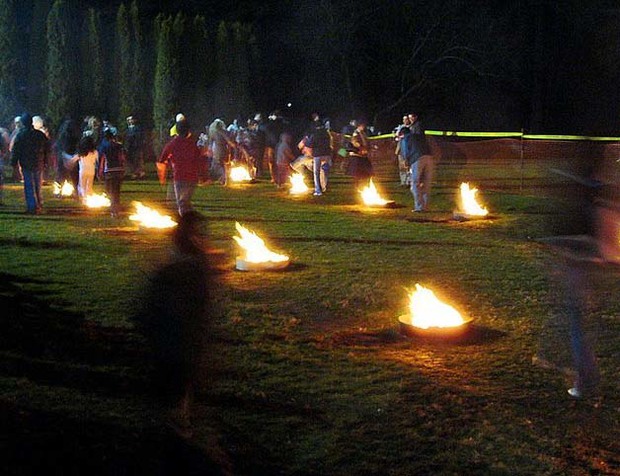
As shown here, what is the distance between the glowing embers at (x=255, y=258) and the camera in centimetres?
1300

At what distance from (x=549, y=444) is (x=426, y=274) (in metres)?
6.43

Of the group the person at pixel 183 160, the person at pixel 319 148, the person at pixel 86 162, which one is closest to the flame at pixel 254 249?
the person at pixel 183 160

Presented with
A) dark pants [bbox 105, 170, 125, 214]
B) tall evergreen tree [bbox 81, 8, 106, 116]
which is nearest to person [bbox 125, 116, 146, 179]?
tall evergreen tree [bbox 81, 8, 106, 116]

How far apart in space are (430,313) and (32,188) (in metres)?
12.3

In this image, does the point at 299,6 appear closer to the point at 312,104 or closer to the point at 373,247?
the point at 312,104

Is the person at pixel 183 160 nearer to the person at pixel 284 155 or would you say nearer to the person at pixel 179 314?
the person at pixel 284 155

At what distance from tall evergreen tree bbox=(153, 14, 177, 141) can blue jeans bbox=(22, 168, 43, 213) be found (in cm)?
1893

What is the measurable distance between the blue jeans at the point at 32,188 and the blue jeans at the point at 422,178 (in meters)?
7.27

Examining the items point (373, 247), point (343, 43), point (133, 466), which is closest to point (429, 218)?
point (373, 247)

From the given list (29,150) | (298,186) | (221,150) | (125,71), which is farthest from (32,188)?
(125,71)

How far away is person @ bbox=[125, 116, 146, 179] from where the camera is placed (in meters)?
30.7

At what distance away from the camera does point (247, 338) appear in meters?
9.34

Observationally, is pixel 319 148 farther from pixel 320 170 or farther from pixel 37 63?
pixel 37 63

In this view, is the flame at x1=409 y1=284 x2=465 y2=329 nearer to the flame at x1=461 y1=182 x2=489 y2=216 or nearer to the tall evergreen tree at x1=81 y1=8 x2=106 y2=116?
the flame at x1=461 y1=182 x2=489 y2=216
